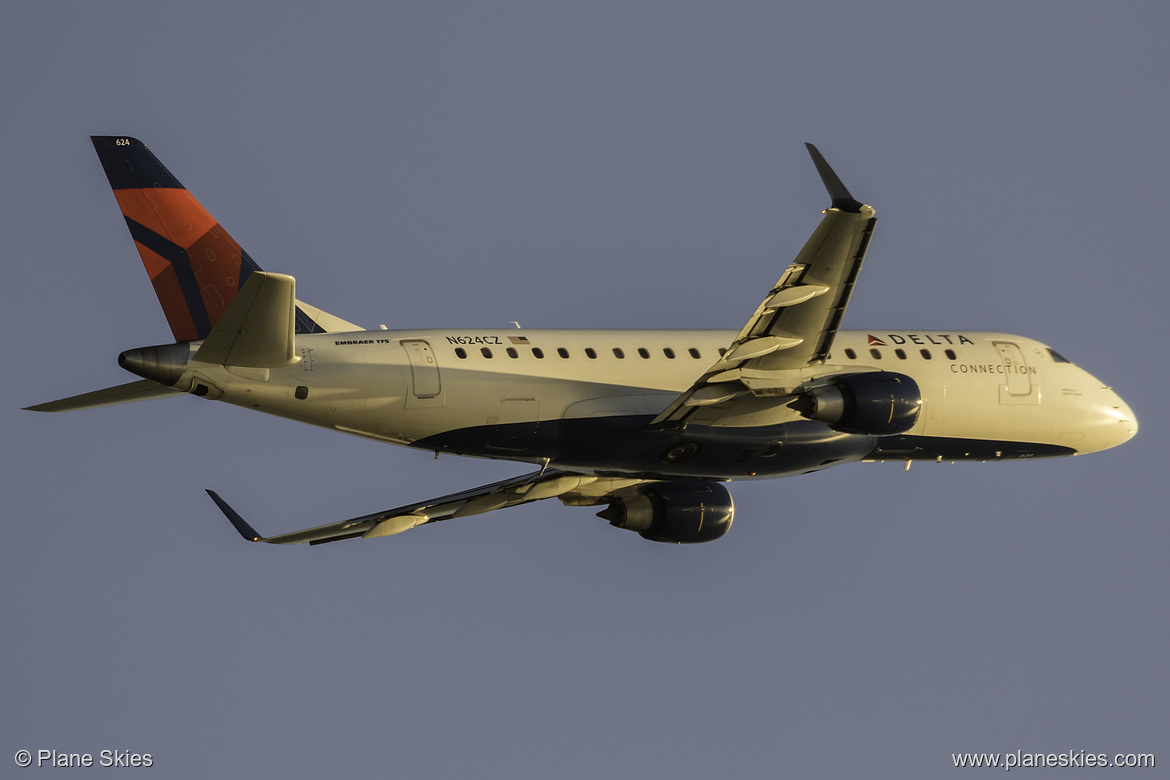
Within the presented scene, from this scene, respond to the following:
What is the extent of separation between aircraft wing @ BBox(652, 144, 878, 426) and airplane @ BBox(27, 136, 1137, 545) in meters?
0.04

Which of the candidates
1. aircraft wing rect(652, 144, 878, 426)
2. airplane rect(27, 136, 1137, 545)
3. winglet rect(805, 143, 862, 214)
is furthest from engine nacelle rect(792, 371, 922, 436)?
winglet rect(805, 143, 862, 214)

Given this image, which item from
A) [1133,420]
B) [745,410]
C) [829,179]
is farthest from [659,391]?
[1133,420]

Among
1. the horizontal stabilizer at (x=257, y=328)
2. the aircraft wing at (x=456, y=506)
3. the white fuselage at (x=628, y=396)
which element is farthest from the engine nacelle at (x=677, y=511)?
the horizontal stabilizer at (x=257, y=328)

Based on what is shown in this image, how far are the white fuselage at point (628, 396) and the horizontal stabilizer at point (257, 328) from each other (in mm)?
575

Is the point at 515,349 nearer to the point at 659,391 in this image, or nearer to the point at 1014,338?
the point at 659,391

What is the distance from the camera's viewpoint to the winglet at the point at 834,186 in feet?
91.5

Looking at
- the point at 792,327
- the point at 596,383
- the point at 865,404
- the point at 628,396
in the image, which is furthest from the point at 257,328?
the point at 865,404

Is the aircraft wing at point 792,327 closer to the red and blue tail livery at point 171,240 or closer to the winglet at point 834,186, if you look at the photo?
the winglet at point 834,186

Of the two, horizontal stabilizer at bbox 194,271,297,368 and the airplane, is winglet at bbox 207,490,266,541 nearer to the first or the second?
the airplane

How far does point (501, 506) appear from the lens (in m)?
38.1

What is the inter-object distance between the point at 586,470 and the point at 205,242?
946cm

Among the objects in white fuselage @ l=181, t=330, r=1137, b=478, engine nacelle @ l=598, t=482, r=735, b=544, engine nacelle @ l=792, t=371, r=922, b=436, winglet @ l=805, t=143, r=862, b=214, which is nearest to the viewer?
winglet @ l=805, t=143, r=862, b=214

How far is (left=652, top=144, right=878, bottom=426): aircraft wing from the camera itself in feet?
95.1

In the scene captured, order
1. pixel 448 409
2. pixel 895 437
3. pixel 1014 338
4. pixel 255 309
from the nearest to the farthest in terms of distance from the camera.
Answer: pixel 255 309, pixel 448 409, pixel 895 437, pixel 1014 338
